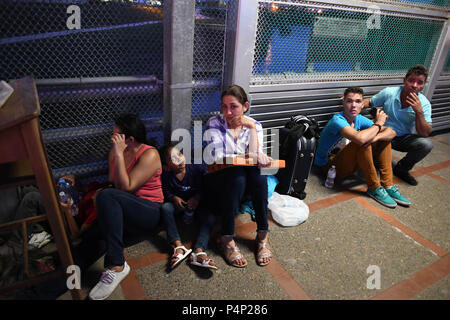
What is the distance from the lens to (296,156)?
3.53 m

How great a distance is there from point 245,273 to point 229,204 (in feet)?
2.01

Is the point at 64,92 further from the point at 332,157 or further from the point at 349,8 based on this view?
the point at 349,8

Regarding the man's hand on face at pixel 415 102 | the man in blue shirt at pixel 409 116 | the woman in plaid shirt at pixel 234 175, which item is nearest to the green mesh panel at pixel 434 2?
the man in blue shirt at pixel 409 116

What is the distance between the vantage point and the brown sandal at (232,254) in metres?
2.61

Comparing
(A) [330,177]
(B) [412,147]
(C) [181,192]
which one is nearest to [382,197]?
(A) [330,177]

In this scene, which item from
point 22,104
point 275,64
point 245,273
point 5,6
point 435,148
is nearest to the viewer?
point 22,104

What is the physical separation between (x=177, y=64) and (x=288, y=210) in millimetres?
1961

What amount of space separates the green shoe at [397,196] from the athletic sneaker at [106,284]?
3367 millimetres

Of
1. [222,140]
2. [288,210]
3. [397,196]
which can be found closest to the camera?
[222,140]

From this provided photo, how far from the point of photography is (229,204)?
102 inches

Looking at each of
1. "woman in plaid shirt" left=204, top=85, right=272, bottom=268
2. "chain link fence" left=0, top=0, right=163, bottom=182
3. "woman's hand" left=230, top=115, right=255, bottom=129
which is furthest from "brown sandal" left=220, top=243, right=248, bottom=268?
"chain link fence" left=0, top=0, right=163, bottom=182

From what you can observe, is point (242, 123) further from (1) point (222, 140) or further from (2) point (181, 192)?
(2) point (181, 192)

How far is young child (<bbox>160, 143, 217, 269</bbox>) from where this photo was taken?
2695 millimetres
